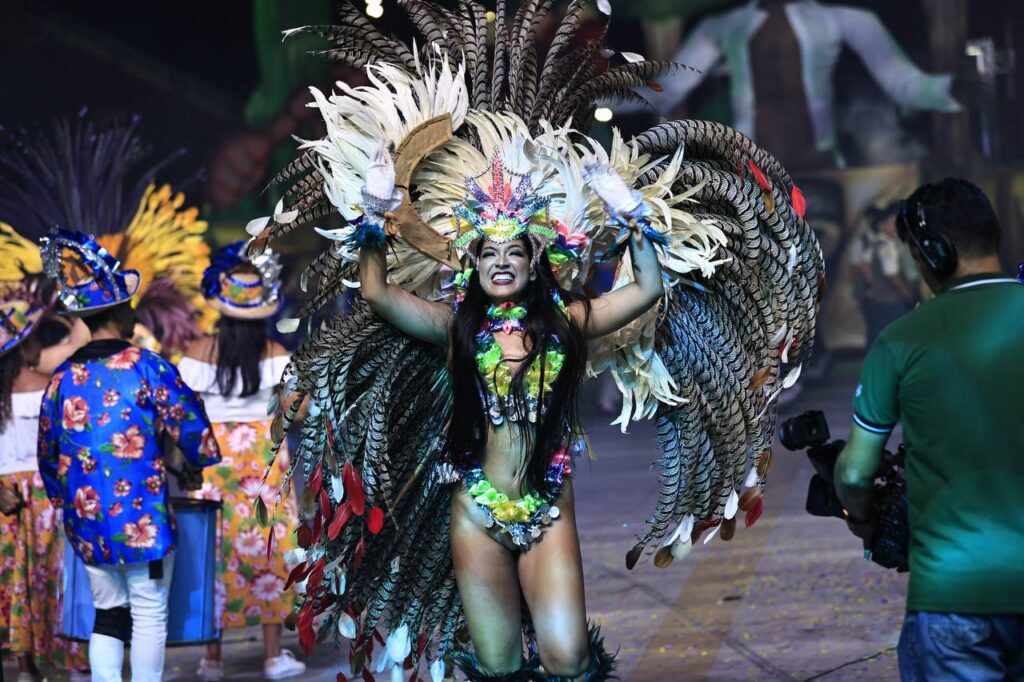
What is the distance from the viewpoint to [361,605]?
4.97m

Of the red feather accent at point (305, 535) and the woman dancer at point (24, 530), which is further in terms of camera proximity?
the woman dancer at point (24, 530)

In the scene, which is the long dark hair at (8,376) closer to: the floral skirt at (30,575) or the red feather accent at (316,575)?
the floral skirt at (30,575)

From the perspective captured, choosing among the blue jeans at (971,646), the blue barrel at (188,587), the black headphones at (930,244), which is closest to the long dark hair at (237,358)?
the blue barrel at (188,587)

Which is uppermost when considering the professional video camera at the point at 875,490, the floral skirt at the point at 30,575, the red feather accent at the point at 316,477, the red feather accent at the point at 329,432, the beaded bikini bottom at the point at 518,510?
the professional video camera at the point at 875,490

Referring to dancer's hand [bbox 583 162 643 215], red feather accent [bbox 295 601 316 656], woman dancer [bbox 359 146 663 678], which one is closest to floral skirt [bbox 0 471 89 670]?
red feather accent [bbox 295 601 316 656]

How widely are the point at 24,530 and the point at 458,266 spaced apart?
317cm

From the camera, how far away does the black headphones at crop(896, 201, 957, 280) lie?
10.6ft

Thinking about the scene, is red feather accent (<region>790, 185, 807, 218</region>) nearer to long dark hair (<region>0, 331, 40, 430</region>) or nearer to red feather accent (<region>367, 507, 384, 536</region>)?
red feather accent (<region>367, 507, 384, 536</region>)

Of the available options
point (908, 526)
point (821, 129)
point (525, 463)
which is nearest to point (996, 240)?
point (908, 526)

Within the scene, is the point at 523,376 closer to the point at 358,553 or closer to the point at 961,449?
the point at 358,553

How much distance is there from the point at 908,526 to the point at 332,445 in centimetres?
199

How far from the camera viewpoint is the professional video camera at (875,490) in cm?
346

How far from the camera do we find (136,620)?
211 inches

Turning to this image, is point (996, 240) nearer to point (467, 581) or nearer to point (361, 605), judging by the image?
point (467, 581)
